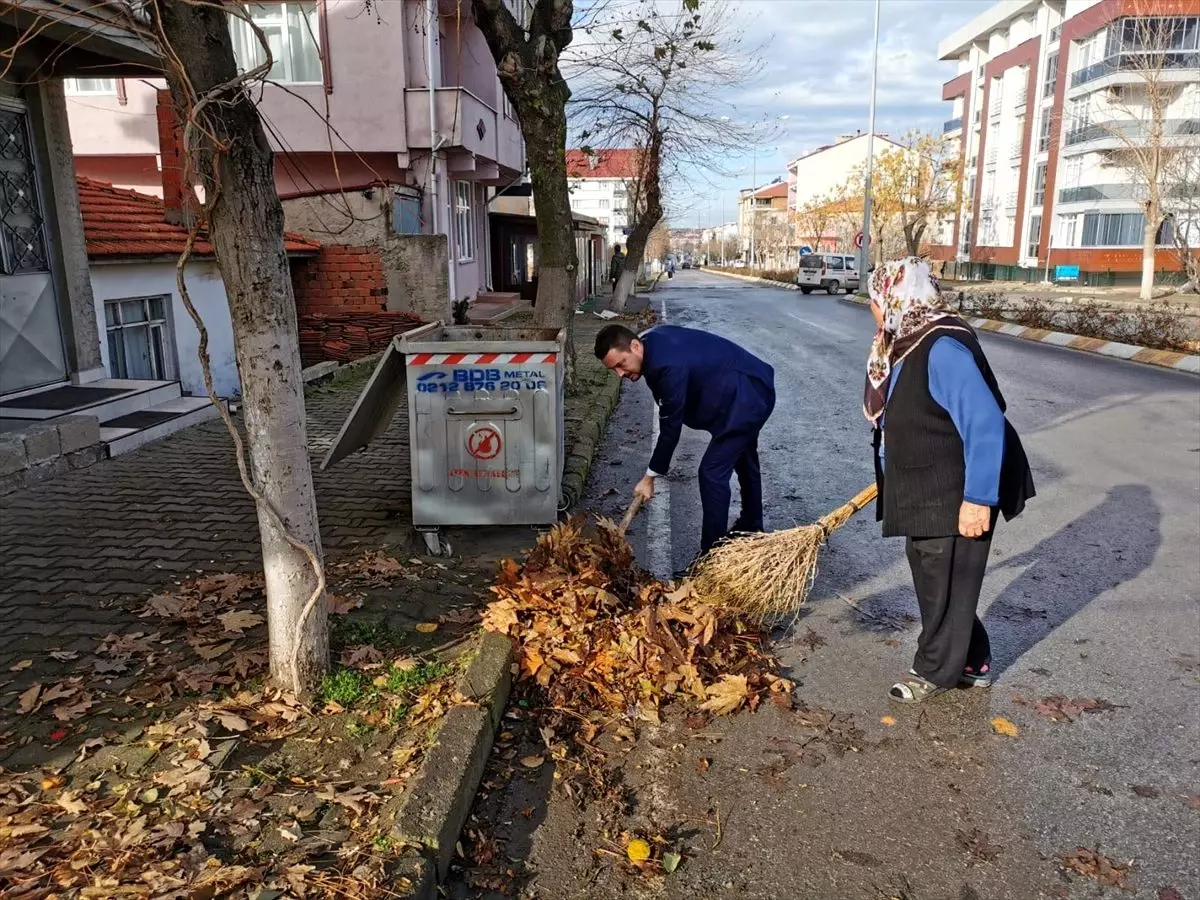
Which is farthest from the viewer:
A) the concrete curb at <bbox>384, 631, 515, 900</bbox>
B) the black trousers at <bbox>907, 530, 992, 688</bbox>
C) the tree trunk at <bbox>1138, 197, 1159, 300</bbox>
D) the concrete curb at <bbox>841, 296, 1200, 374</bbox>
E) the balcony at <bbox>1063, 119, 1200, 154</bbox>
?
the balcony at <bbox>1063, 119, 1200, 154</bbox>

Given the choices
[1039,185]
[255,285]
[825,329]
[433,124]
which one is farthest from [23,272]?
[1039,185]

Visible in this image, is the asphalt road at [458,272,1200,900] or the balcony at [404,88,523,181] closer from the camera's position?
the asphalt road at [458,272,1200,900]

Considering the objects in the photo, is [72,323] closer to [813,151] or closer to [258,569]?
[258,569]

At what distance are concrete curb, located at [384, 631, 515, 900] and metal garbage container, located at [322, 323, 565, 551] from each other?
6.61ft

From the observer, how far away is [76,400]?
814 centimetres

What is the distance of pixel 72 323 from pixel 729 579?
7393 millimetres

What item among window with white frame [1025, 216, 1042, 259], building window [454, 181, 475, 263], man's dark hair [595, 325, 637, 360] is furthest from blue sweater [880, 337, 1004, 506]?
window with white frame [1025, 216, 1042, 259]

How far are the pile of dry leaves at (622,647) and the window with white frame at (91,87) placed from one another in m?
18.3

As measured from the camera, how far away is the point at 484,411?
567 centimetres

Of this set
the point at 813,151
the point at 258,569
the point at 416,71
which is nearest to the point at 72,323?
the point at 258,569

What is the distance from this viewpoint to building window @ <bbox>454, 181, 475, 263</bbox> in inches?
803

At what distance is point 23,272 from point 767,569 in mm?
7458

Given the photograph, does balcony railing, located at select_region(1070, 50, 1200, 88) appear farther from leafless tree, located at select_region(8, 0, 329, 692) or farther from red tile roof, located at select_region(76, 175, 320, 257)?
leafless tree, located at select_region(8, 0, 329, 692)

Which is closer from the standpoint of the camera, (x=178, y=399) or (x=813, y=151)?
(x=178, y=399)
